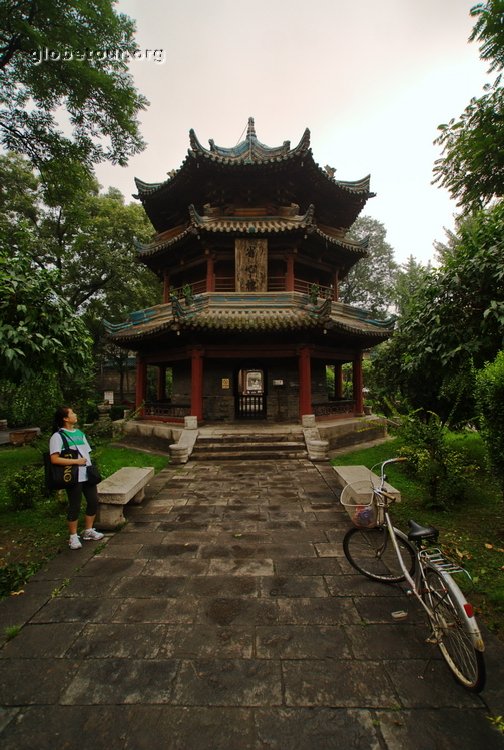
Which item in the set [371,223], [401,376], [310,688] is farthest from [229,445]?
[371,223]

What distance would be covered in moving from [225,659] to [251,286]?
1105 centimetres

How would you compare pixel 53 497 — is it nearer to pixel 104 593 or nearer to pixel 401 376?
pixel 104 593

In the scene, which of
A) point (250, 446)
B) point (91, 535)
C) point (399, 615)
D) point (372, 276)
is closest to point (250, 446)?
point (250, 446)

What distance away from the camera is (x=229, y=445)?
9.20 meters

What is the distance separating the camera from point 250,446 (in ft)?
29.9

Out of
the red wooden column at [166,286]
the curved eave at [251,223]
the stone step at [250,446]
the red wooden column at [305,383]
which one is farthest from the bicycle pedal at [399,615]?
the red wooden column at [166,286]

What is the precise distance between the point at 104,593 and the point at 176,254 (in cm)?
1270

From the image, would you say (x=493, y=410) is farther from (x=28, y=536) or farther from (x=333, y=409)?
(x=333, y=409)

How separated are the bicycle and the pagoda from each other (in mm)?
7255

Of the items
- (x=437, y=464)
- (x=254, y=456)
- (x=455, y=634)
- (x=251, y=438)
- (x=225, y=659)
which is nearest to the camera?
(x=455, y=634)

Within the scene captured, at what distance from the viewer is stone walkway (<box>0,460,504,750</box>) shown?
1.81m

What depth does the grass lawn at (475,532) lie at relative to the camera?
2930mm

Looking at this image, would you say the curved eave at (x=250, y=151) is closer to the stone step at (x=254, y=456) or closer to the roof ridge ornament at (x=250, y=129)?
the roof ridge ornament at (x=250, y=129)

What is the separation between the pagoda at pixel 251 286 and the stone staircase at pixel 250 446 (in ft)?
5.10
